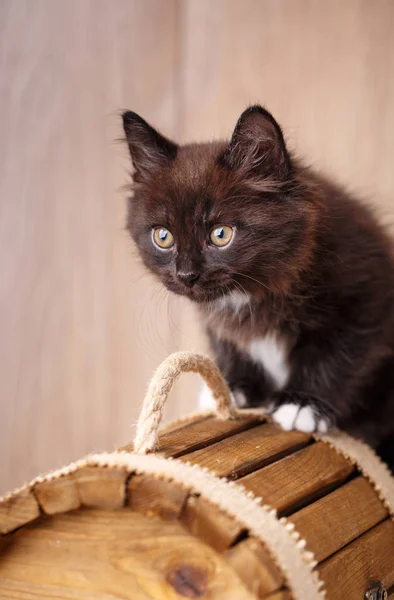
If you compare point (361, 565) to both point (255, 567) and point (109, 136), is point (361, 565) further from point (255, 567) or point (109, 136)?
point (109, 136)

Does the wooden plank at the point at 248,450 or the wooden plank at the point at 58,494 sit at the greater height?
the wooden plank at the point at 248,450

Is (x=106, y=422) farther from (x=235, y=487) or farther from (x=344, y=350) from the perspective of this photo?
(x=235, y=487)

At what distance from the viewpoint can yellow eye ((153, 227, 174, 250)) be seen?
1171 millimetres

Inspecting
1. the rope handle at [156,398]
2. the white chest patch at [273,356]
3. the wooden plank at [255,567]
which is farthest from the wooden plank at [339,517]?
the white chest patch at [273,356]

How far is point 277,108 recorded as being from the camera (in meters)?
1.81

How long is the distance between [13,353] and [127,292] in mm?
407

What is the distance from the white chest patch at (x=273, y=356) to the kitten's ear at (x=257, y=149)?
12.3 inches

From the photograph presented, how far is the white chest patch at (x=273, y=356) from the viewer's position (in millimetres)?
1279

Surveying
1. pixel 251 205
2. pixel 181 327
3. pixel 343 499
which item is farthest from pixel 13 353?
pixel 343 499

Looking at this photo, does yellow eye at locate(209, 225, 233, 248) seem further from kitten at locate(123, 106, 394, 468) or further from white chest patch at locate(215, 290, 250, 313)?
white chest patch at locate(215, 290, 250, 313)

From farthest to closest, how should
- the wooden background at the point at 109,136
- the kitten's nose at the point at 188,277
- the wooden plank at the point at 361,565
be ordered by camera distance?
the wooden background at the point at 109,136
the kitten's nose at the point at 188,277
the wooden plank at the point at 361,565

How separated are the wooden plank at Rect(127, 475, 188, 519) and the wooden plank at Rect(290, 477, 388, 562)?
17cm

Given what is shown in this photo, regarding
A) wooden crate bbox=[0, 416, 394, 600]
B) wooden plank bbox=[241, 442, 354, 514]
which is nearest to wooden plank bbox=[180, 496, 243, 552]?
wooden crate bbox=[0, 416, 394, 600]

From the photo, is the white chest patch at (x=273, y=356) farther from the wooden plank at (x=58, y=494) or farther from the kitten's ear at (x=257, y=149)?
the wooden plank at (x=58, y=494)
